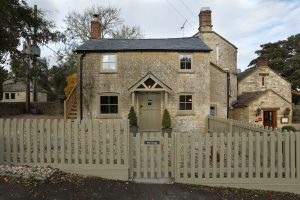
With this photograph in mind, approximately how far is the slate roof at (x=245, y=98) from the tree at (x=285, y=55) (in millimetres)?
21558

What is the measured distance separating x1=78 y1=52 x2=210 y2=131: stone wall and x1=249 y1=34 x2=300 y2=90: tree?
28759 mm

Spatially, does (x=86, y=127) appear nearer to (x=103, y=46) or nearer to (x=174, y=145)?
(x=174, y=145)

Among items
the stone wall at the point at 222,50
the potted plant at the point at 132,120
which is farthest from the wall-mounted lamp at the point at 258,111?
the potted plant at the point at 132,120

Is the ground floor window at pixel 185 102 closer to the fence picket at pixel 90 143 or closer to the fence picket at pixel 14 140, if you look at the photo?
the fence picket at pixel 90 143

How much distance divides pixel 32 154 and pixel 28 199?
1893 mm

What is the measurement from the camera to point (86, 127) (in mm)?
7234

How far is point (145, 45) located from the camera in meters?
19.9

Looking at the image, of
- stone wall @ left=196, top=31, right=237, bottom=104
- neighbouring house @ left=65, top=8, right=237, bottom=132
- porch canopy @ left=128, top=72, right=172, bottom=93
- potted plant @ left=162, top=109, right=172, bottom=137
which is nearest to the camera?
→ potted plant @ left=162, top=109, right=172, bottom=137

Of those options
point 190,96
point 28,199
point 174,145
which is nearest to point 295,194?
point 174,145

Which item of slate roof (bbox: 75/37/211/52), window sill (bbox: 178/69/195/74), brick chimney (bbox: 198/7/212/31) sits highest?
brick chimney (bbox: 198/7/212/31)

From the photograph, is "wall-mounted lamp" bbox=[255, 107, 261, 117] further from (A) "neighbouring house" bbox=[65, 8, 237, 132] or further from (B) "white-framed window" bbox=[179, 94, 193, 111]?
(B) "white-framed window" bbox=[179, 94, 193, 111]

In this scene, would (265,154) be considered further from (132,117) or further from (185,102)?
(185,102)

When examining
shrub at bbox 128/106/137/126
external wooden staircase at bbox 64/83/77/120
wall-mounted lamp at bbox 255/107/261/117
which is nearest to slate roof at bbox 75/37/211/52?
external wooden staircase at bbox 64/83/77/120

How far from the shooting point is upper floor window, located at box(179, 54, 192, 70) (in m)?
19.4
